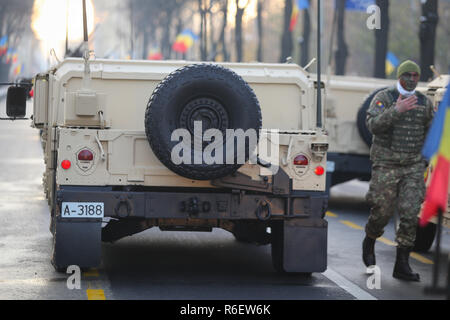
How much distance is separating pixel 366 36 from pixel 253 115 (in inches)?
2470

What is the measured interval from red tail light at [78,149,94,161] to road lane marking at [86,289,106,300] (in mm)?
1148

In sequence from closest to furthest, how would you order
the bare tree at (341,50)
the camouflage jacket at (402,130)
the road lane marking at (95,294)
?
1. the road lane marking at (95,294)
2. the camouflage jacket at (402,130)
3. the bare tree at (341,50)

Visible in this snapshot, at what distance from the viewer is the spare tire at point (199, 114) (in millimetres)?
9195

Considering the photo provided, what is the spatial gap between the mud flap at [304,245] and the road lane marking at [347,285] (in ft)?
0.85

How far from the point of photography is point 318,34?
10.8 metres

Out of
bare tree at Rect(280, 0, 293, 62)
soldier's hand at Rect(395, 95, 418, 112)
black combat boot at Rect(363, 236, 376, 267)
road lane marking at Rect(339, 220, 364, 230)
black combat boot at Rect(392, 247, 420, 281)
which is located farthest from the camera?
bare tree at Rect(280, 0, 293, 62)

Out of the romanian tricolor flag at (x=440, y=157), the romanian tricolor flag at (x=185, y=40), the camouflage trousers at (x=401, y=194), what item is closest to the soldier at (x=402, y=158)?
the camouflage trousers at (x=401, y=194)

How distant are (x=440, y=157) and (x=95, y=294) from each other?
423cm

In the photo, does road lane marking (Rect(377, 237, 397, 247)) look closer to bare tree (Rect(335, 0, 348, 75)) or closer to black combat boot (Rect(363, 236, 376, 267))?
black combat boot (Rect(363, 236, 376, 267))

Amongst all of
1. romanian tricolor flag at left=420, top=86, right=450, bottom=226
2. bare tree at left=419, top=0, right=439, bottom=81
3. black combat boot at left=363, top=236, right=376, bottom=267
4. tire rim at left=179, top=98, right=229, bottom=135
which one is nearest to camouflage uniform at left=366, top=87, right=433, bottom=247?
black combat boot at left=363, top=236, right=376, bottom=267

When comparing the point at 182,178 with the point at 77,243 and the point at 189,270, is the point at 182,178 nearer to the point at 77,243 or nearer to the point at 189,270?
the point at 77,243

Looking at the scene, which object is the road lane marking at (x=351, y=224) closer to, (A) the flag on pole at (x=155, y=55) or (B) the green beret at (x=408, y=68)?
(B) the green beret at (x=408, y=68)

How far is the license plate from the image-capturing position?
9414 mm

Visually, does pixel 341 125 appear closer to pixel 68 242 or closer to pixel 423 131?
pixel 423 131
